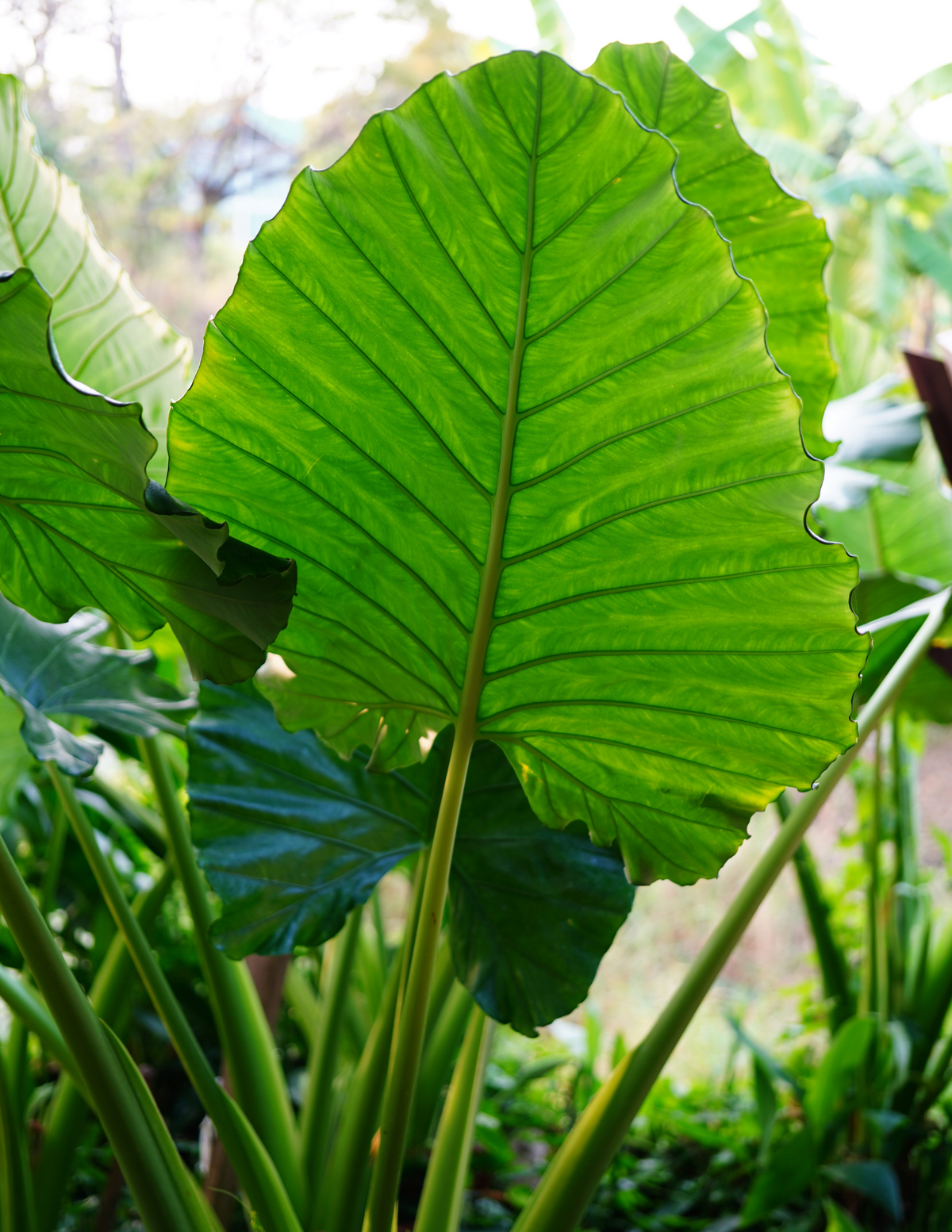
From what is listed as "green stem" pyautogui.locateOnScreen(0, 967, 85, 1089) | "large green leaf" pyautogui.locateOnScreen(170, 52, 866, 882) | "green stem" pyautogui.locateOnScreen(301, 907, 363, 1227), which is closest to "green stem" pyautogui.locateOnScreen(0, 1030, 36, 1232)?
"green stem" pyautogui.locateOnScreen(0, 967, 85, 1089)

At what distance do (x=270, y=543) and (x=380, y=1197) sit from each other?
34 centimetres

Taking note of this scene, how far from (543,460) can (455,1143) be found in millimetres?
523

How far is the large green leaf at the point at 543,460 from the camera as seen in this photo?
0.33 meters

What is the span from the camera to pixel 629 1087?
547 millimetres

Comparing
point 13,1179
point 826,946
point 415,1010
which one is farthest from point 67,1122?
point 826,946

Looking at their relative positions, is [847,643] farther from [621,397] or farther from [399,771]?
[399,771]

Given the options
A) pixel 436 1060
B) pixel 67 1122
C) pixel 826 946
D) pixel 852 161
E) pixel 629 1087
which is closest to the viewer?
pixel 629 1087

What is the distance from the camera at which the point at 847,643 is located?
386mm

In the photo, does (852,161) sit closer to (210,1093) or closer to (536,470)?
(536,470)

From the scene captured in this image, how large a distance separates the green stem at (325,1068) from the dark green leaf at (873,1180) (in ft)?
2.02

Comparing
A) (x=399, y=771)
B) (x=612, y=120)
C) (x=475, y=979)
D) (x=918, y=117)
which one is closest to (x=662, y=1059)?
(x=475, y=979)

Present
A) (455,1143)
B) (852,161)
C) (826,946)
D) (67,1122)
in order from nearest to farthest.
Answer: (455,1143) → (67,1122) → (826,946) → (852,161)

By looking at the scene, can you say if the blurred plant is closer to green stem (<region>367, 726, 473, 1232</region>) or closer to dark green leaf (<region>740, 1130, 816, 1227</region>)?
dark green leaf (<region>740, 1130, 816, 1227</region>)

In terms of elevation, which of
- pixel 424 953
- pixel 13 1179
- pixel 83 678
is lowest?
pixel 13 1179
